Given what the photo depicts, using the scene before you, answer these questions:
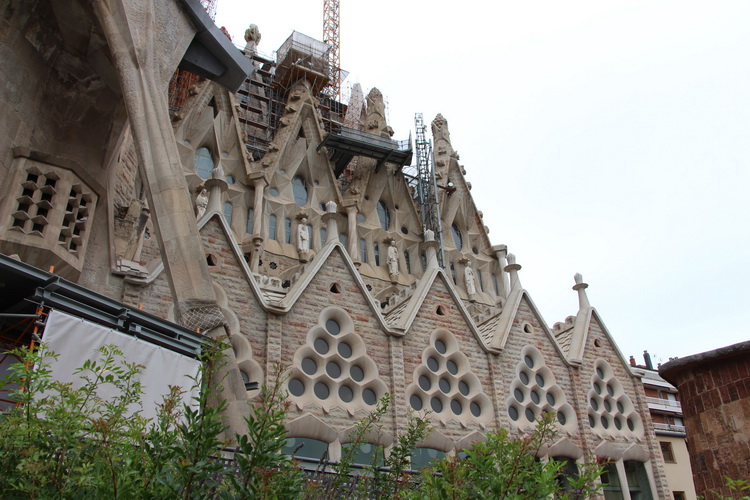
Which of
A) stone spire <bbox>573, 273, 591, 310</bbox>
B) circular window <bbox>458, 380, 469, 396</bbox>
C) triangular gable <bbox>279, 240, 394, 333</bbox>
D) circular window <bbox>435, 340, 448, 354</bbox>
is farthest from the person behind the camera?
stone spire <bbox>573, 273, 591, 310</bbox>

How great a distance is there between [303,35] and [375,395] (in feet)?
72.1

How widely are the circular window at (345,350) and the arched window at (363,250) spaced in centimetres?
871

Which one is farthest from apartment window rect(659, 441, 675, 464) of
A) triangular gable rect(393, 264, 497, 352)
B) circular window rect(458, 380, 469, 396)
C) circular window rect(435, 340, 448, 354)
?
circular window rect(435, 340, 448, 354)

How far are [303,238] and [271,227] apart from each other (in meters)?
1.06

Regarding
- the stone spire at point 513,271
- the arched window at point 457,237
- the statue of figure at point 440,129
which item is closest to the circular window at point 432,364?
the stone spire at point 513,271

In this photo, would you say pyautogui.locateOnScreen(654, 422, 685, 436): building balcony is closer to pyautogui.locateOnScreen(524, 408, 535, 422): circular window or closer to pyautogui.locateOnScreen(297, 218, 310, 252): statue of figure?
pyautogui.locateOnScreen(524, 408, 535, 422): circular window

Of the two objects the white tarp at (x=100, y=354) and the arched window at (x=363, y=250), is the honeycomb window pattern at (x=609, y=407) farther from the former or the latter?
the white tarp at (x=100, y=354)

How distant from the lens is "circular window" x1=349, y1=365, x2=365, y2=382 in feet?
38.1

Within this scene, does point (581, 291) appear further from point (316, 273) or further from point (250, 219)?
point (250, 219)

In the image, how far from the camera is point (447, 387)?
1262 centimetres

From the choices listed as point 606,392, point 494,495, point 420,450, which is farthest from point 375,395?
point 494,495

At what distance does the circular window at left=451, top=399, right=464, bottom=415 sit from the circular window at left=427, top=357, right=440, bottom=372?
674mm

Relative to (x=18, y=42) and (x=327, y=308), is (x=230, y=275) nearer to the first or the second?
(x=327, y=308)

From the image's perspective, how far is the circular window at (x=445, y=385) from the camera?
41.1 feet
